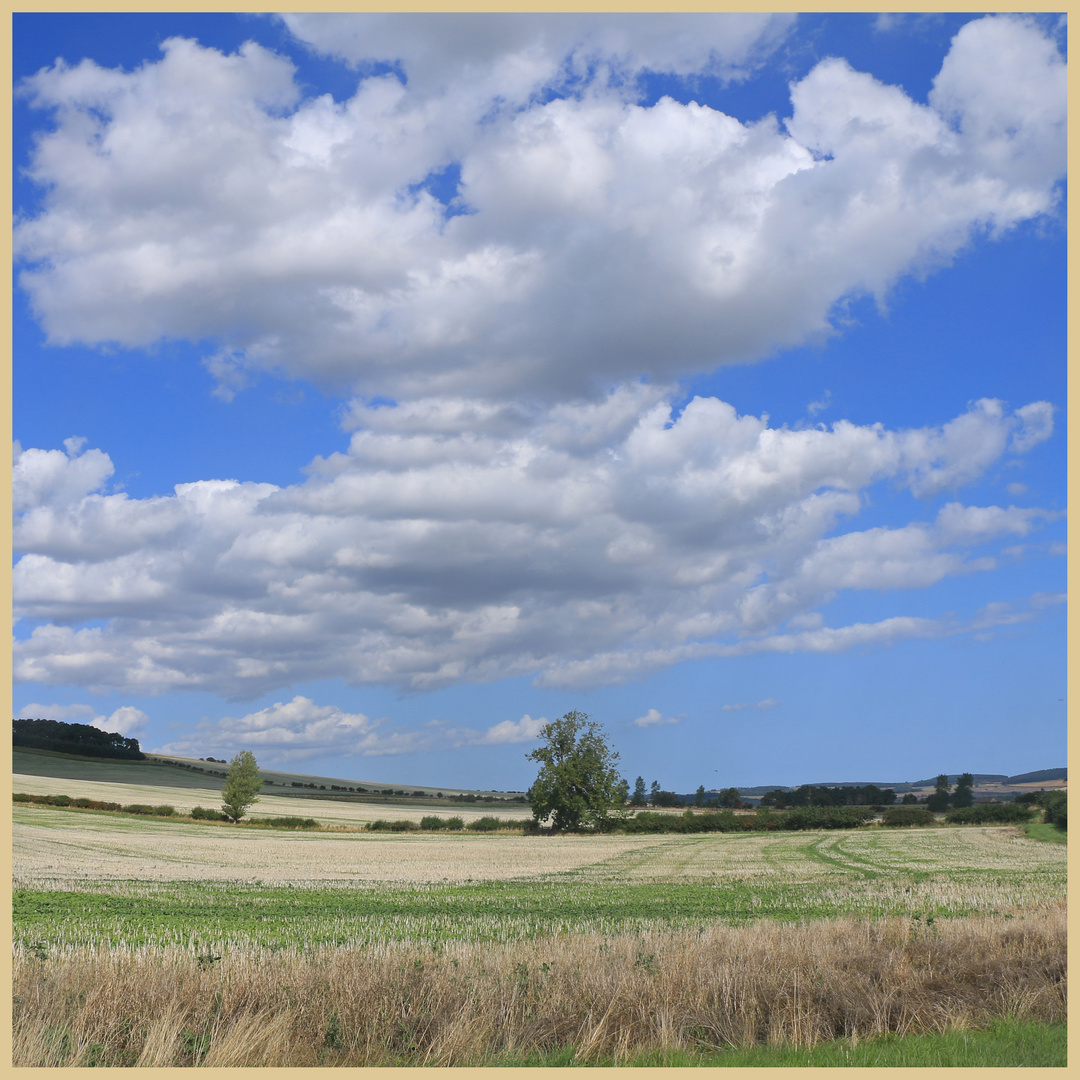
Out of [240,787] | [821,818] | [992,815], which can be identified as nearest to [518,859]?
[240,787]

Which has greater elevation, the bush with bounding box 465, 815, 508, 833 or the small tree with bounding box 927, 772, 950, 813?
the bush with bounding box 465, 815, 508, 833

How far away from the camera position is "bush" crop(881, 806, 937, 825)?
367ft

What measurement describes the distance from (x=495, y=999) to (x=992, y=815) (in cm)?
11481

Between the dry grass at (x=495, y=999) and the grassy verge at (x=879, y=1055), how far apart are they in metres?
0.27

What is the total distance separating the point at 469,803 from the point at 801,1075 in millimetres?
157987

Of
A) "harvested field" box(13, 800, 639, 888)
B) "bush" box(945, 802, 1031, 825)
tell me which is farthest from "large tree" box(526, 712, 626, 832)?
"bush" box(945, 802, 1031, 825)

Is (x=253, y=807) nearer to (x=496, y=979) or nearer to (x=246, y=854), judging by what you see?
(x=246, y=854)

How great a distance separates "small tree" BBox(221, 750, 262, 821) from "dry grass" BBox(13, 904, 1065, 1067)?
96390 millimetres

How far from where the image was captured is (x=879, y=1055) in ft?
37.6

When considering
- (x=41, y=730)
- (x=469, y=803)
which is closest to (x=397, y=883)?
(x=469, y=803)

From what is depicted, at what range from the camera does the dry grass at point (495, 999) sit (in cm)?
1127

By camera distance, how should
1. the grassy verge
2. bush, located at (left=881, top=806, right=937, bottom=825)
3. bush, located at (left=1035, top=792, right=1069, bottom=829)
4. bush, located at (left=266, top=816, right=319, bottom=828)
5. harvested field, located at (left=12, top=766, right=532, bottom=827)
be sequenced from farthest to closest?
bush, located at (left=881, top=806, right=937, bottom=825), harvested field, located at (left=12, top=766, right=532, bottom=827), bush, located at (left=266, top=816, right=319, bottom=828), bush, located at (left=1035, top=792, right=1069, bottom=829), the grassy verge

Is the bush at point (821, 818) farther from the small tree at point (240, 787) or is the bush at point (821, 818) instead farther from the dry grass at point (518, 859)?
the small tree at point (240, 787)

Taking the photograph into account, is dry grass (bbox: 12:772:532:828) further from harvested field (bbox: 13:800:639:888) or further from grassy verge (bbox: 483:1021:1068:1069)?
grassy verge (bbox: 483:1021:1068:1069)
